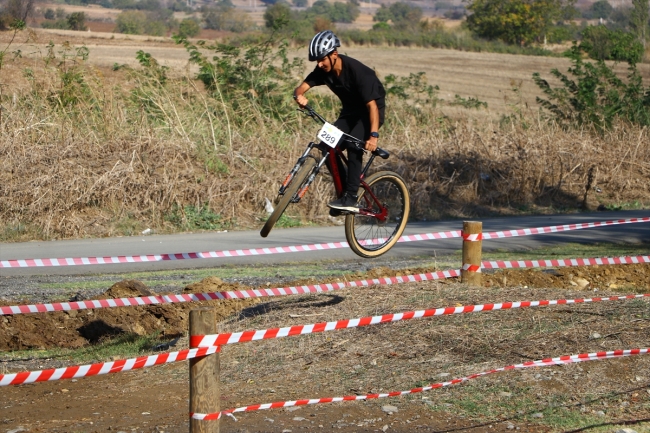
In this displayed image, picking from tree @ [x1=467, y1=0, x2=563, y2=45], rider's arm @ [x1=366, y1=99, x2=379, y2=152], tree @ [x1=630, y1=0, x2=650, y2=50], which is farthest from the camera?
tree @ [x1=467, y1=0, x2=563, y2=45]

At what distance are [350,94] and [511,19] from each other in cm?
7272

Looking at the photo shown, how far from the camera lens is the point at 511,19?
78.4 m

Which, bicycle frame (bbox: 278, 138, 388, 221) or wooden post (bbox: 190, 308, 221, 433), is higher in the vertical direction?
bicycle frame (bbox: 278, 138, 388, 221)

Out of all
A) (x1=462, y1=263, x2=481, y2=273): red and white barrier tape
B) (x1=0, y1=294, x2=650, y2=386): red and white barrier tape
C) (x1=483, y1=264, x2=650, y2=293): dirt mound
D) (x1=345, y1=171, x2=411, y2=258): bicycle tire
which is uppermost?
(x1=0, y1=294, x2=650, y2=386): red and white barrier tape

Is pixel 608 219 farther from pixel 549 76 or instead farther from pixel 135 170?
pixel 549 76

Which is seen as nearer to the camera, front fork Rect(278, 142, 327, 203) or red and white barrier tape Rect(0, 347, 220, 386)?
red and white barrier tape Rect(0, 347, 220, 386)

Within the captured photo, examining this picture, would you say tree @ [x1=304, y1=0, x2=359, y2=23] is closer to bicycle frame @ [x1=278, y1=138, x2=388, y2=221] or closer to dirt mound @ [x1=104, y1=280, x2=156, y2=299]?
dirt mound @ [x1=104, y1=280, x2=156, y2=299]

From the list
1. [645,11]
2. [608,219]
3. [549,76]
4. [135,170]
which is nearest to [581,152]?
[608,219]

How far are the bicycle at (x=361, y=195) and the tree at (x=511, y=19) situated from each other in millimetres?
71356

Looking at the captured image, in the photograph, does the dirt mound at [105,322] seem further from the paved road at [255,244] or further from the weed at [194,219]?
the weed at [194,219]

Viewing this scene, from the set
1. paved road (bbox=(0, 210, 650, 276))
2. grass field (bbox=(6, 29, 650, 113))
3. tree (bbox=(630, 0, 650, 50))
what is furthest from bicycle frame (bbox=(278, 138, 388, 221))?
tree (bbox=(630, 0, 650, 50))

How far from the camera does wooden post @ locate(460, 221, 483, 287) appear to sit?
9.78m

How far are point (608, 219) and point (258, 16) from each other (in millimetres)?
165405

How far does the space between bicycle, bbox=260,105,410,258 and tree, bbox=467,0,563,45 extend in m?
71.4
